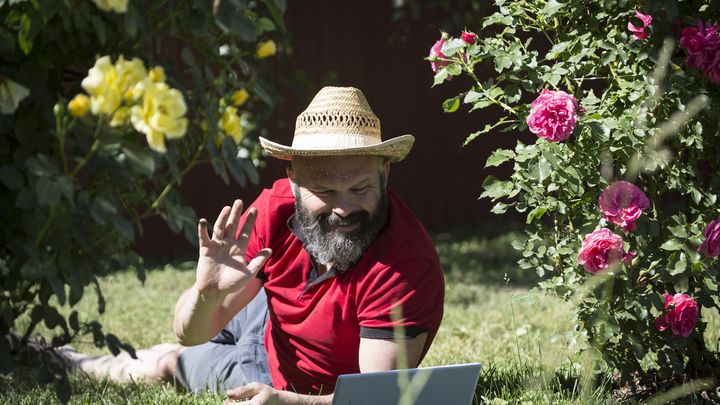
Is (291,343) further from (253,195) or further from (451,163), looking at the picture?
(451,163)

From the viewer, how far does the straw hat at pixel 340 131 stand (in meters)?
2.19

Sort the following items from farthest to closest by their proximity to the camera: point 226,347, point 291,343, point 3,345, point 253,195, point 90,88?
point 253,195
point 226,347
point 291,343
point 3,345
point 90,88

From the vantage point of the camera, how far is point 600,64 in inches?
84.2

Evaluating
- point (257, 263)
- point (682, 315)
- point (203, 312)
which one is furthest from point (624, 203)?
point (203, 312)

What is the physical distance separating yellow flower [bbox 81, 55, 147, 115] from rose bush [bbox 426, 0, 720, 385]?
1174 millimetres

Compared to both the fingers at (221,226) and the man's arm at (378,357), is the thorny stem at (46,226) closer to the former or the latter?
the fingers at (221,226)

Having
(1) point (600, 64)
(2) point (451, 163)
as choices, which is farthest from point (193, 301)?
(2) point (451, 163)

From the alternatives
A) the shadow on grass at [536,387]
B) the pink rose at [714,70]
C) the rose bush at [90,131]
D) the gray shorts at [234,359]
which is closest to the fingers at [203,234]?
the rose bush at [90,131]

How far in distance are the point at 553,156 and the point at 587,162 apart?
0.16 metres

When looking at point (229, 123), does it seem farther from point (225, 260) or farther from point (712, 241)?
point (712, 241)

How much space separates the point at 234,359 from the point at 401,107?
568 cm

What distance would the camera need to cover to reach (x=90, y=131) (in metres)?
1.13

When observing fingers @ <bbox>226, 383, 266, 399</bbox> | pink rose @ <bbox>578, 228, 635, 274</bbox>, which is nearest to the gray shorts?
fingers @ <bbox>226, 383, 266, 399</bbox>

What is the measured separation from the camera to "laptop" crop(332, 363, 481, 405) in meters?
1.65
